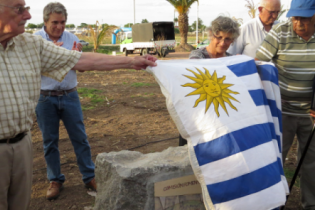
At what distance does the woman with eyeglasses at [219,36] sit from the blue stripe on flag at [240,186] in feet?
4.04

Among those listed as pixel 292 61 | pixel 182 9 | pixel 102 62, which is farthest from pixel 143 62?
pixel 182 9

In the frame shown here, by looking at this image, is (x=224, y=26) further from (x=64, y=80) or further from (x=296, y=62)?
(x=64, y=80)

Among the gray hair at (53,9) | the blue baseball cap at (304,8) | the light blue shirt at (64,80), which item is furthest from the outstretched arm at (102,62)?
the blue baseball cap at (304,8)

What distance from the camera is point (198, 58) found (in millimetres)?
3008

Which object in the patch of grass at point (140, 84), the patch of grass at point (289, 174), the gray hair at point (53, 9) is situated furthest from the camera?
the patch of grass at point (140, 84)

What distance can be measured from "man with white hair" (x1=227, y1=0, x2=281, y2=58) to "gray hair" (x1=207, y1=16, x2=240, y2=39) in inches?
23.2

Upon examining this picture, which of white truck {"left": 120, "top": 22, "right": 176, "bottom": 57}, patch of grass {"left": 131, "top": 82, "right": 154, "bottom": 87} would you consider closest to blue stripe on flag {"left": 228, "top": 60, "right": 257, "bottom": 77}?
patch of grass {"left": 131, "top": 82, "right": 154, "bottom": 87}

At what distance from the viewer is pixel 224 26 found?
3.00 metres

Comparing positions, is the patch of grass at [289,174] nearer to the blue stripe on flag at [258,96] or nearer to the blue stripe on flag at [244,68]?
the blue stripe on flag at [258,96]

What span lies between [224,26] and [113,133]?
363 centimetres

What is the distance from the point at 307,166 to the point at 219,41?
5.17 feet

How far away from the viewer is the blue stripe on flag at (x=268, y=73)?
2.77 m

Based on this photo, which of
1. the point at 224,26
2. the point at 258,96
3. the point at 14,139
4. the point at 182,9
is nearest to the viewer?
the point at 14,139

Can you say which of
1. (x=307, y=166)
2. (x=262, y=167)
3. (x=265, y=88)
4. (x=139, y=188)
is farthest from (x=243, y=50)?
(x=139, y=188)
